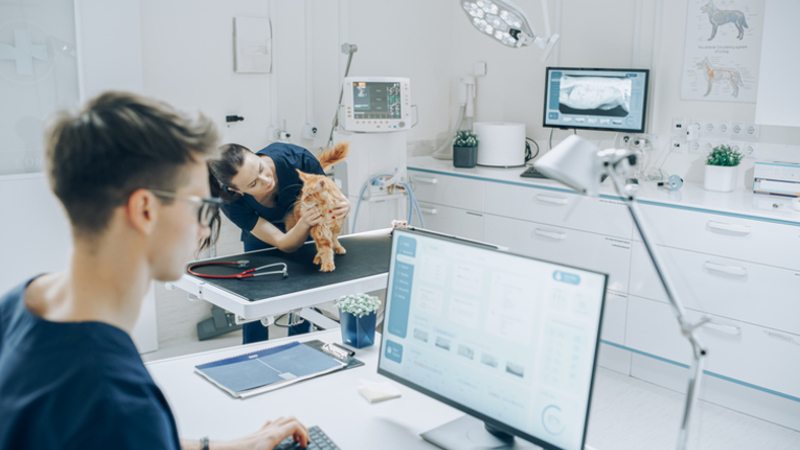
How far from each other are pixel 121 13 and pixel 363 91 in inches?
48.4

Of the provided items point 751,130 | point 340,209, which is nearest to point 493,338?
point 340,209

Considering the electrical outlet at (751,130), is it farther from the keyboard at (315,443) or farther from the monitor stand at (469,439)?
the keyboard at (315,443)

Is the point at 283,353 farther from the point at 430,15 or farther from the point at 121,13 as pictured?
the point at 430,15

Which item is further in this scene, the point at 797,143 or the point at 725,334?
the point at 797,143

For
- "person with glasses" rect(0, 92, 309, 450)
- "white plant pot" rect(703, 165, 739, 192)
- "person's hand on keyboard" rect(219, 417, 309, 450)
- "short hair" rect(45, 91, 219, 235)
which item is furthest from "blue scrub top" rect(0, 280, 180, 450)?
"white plant pot" rect(703, 165, 739, 192)

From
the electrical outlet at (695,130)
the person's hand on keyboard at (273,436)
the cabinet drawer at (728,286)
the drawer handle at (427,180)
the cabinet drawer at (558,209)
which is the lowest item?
the cabinet drawer at (728,286)

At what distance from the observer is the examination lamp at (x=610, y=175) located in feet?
3.30

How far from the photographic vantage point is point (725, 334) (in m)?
2.89

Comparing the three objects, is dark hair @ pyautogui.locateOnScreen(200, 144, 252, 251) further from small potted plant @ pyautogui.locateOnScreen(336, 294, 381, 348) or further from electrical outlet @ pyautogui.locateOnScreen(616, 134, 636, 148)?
electrical outlet @ pyautogui.locateOnScreen(616, 134, 636, 148)

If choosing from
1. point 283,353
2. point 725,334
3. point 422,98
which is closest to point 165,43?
point 422,98

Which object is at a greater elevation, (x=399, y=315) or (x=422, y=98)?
(x=422, y=98)

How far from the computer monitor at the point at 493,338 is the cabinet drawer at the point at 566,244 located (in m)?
1.85

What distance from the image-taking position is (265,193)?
→ 2469 millimetres

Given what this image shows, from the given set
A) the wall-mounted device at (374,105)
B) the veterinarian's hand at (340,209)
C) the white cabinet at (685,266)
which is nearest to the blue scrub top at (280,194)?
the veterinarian's hand at (340,209)
